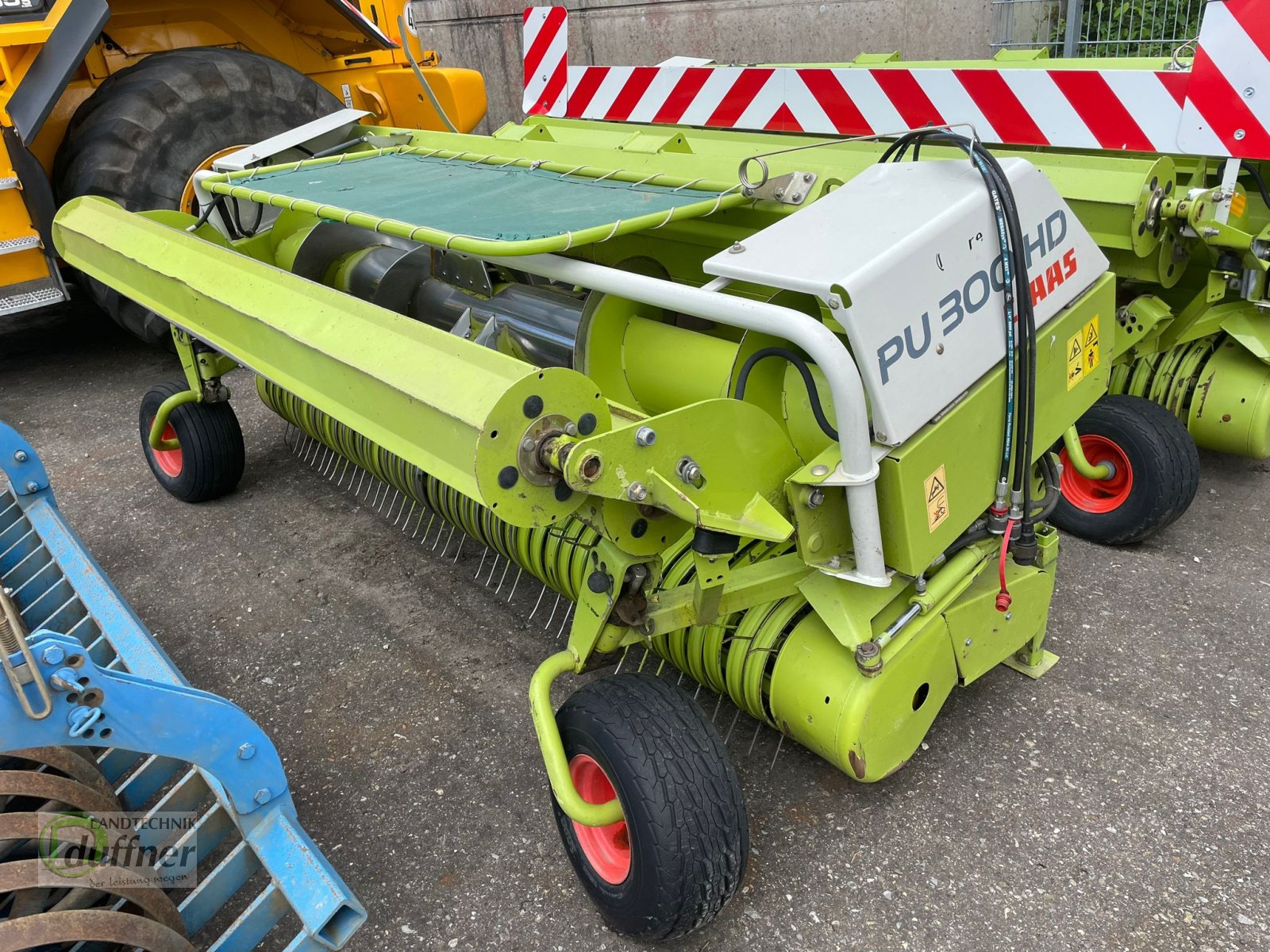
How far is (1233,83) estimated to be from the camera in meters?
2.74

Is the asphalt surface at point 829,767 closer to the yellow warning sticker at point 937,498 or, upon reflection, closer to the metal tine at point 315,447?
the metal tine at point 315,447

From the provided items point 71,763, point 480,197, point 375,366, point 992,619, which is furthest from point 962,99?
point 71,763

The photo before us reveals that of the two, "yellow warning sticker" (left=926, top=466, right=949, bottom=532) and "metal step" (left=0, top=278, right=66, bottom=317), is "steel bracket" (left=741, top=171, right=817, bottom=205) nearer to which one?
"yellow warning sticker" (left=926, top=466, right=949, bottom=532)

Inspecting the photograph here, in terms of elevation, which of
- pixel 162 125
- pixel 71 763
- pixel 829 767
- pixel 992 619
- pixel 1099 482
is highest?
pixel 162 125

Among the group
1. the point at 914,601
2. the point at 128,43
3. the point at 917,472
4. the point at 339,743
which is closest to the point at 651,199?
the point at 917,472

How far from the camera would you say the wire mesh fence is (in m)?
4.89

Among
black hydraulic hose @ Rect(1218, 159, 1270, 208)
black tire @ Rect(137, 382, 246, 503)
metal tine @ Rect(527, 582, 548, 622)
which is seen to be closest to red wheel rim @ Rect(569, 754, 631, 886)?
metal tine @ Rect(527, 582, 548, 622)

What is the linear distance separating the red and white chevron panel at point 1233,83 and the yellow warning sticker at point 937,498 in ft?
5.90

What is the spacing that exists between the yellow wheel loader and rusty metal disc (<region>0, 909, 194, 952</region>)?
2518 mm

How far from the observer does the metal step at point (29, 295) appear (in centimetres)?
405

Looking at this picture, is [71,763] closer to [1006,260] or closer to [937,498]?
[937,498]

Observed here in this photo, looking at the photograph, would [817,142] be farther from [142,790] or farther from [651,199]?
[142,790]

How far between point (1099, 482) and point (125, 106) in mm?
4100

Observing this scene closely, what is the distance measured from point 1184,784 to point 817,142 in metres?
1.82
